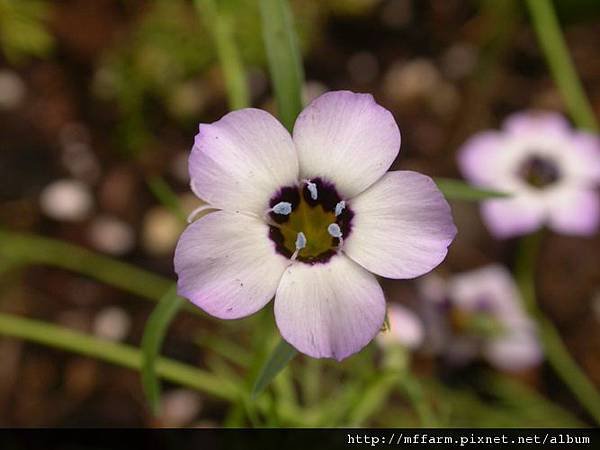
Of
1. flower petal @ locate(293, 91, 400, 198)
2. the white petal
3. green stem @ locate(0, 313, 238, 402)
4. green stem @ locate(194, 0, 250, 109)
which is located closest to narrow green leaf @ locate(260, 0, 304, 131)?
flower petal @ locate(293, 91, 400, 198)

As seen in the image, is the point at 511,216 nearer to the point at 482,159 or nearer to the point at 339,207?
the point at 482,159

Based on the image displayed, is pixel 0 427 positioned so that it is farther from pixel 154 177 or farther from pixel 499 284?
pixel 499 284

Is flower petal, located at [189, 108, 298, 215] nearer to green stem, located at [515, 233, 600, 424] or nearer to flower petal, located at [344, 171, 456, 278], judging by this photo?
flower petal, located at [344, 171, 456, 278]

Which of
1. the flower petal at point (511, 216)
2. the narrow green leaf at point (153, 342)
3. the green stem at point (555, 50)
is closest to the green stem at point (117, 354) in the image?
the narrow green leaf at point (153, 342)

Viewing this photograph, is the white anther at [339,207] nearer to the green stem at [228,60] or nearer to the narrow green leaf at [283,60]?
the narrow green leaf at [283,60]

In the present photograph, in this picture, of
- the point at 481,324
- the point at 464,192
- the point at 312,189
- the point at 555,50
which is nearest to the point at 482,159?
the point at 555,50

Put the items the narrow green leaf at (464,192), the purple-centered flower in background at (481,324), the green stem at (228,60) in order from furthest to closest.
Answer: the purple-centered flower in background at (481,324) → the green stem at (228,60) → the narrow green leaf at (464,192)
